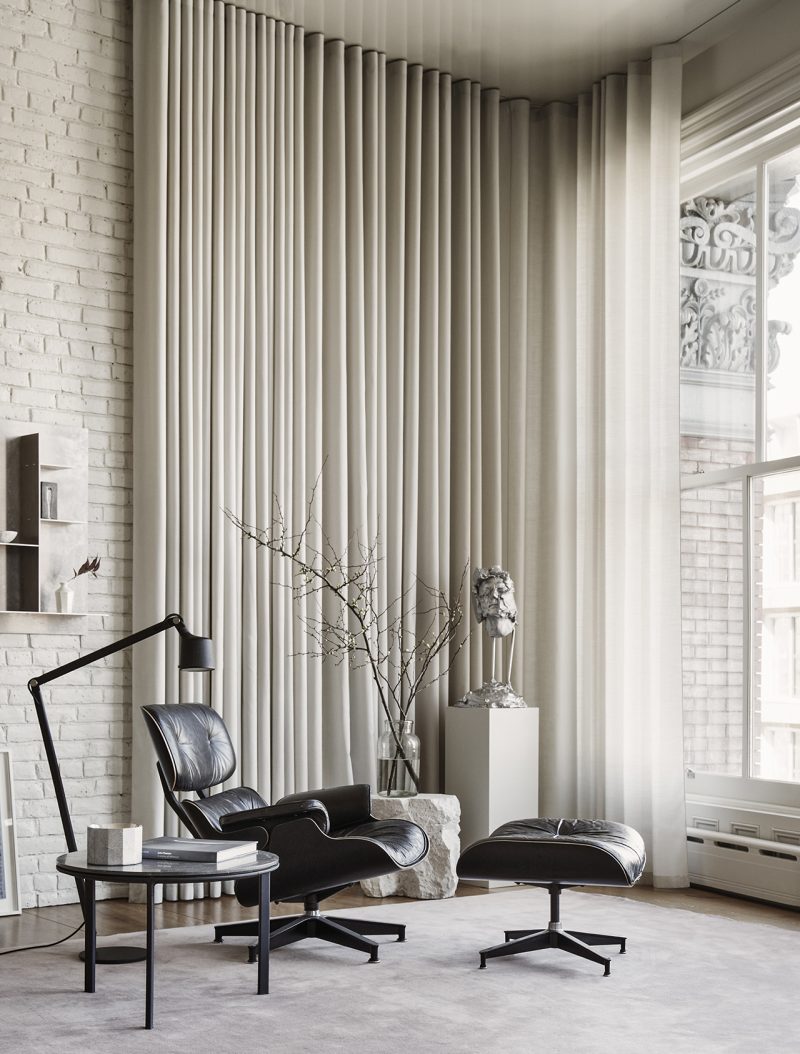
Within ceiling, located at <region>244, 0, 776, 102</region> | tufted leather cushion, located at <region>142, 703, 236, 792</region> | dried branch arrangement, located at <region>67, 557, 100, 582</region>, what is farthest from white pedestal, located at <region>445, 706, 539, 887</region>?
ceiling, located at <region>244, 0, 776, 102</region>

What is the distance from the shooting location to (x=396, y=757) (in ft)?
17.5

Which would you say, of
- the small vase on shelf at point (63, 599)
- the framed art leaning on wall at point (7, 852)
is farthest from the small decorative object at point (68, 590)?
the framed art leaning on wall at point (7, 852)

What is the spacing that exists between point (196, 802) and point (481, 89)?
4016mm

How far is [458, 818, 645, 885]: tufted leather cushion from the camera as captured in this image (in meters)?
3.67

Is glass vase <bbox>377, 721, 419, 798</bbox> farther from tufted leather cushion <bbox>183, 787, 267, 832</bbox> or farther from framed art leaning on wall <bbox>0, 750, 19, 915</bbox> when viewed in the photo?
framed art leaning on wall <bbox>0, 750, 19, 915</bbox>

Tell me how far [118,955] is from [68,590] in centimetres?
153

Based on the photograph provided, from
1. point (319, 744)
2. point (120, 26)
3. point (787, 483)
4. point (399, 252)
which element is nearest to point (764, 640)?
point (787, 483)

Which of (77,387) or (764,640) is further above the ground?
(77,387)

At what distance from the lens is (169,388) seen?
5141 millimetres

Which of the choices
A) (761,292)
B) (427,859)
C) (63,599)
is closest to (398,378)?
(761,292)

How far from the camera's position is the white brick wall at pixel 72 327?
15.9 feet

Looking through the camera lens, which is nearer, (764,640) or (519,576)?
(764,640)

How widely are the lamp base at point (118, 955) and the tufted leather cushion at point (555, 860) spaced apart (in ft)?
3.44

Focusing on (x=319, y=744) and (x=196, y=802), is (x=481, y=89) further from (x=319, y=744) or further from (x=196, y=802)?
(x=196, y=802)
